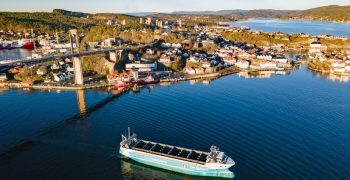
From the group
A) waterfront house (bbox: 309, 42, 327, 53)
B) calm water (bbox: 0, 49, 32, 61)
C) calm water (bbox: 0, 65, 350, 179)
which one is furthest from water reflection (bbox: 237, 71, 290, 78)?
calm water (bbox: 0, 49, 32, 61)

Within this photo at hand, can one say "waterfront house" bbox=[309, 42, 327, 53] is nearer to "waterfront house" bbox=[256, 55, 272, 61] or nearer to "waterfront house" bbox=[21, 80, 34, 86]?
"waterfront house" bbox=[256, 55, 272, 61]

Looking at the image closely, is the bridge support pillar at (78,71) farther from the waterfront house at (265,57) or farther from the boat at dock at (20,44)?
the boat at dock at (20,44)

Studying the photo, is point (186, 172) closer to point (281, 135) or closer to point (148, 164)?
point (148, 164)

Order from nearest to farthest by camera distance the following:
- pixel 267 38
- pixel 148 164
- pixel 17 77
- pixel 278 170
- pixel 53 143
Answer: pixel 278 170 → pixel 148 164 → pixel 53 143 → pixel 17 77 → pixel 267 38

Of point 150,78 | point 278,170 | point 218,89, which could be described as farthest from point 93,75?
point 278,170

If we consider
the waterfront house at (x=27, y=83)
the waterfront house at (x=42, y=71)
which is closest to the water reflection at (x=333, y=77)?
the waterfront house at (x=42, y=71)
